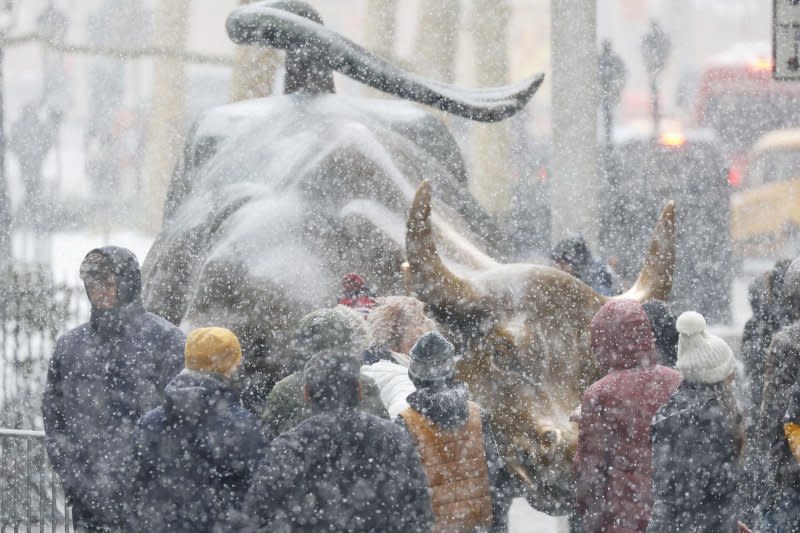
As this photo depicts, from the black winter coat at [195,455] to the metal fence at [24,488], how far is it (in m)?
2.82

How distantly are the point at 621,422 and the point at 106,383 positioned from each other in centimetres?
199

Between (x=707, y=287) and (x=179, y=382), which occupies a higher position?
(x=179, y=382)

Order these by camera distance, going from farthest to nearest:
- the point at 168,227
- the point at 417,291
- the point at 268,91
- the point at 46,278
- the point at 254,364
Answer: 1. the point at 268,91
2. the point at 46,278
3. the point at 168,227
4. the point at 254,364
5. the point at 417,291

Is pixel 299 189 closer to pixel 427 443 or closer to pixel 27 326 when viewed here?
pixel 427 443

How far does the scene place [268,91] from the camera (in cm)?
1445

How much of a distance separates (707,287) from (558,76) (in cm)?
489

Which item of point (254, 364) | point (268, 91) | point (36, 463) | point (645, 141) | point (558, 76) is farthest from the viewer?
point (645, 141)

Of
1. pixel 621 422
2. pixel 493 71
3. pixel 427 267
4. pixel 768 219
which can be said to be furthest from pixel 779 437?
pixel 768 219

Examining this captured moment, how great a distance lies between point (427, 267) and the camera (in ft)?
17.8

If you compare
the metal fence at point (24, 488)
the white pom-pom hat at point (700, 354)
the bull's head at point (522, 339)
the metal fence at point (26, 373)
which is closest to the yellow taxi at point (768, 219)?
the metal fence at point (26, 373)

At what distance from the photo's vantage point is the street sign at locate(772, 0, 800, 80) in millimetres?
6293

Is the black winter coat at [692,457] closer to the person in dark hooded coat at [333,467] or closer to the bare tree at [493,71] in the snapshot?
the person in dark hooded coat at [333,467]

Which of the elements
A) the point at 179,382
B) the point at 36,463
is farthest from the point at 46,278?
the point at 179,382

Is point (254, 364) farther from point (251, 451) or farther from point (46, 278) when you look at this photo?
point (46, 278)
